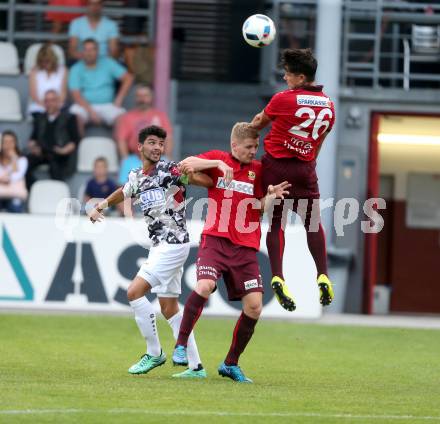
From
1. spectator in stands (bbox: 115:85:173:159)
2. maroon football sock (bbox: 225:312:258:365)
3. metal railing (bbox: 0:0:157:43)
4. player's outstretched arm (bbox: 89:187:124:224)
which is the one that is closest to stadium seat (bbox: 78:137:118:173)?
spectator in stands (bbox: 115:85:173:159)

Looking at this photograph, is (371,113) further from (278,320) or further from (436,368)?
(436,368)

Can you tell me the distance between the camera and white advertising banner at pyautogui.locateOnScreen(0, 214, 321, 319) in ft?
55.1

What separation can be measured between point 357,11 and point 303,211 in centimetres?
1093

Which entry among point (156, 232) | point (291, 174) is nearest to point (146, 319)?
point (156, 232)

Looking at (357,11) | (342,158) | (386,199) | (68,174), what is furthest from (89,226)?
(386,199)

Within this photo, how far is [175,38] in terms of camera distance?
71.2ft

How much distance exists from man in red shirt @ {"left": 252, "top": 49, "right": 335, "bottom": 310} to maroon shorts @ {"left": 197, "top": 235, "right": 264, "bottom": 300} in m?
0.19

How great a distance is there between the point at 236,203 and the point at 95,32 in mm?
10333

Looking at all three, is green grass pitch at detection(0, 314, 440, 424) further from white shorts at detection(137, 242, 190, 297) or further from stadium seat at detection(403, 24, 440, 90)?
stadium seat at detection(403, 24, 440, 90)

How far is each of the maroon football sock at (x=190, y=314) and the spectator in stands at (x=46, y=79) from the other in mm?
9787

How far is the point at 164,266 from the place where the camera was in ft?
34.4

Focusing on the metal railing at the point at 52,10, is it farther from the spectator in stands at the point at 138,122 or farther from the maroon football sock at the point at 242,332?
the maroon football sock at the point at 242,332

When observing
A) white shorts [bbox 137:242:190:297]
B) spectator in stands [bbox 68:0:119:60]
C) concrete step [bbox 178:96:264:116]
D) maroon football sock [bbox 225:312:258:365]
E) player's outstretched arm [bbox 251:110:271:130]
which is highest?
spectator in stands [bbox 68:0:119:60]

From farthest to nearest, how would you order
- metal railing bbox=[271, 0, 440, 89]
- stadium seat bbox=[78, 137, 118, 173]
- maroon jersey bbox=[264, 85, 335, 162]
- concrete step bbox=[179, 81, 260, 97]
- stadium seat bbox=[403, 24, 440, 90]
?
concrete step bbox=[179, 81, 260, 97] → stadium seat bbox=[403, 24, 440, 90] → metal railing bbox=[271, 0, 440, 89] → stadium seat bbox=[78, 137, 118, 173] → maroon jersey bbox=[264, 85, 335, 162]
